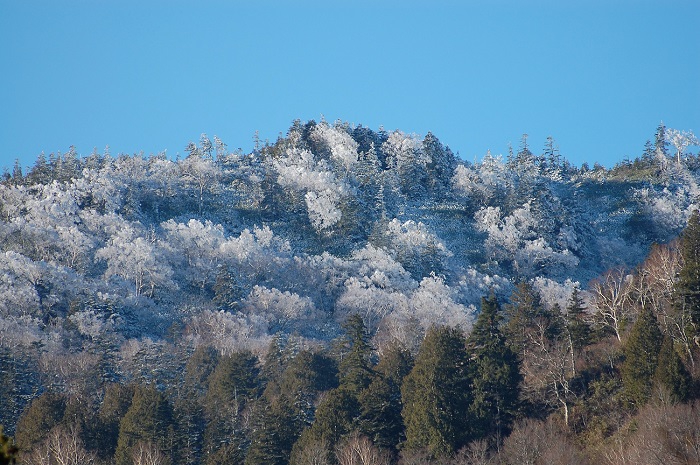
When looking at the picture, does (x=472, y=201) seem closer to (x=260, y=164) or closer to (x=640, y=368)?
(x=260, y=164)

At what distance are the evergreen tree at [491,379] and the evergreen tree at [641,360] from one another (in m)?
5.59

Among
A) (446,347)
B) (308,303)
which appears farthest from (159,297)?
(446,347)

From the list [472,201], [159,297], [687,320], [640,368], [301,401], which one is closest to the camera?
[640,368]

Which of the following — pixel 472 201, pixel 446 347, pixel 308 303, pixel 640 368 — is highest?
pixel 472 201

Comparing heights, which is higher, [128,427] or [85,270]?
[85,270]

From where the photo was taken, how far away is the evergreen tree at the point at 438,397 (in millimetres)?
37156

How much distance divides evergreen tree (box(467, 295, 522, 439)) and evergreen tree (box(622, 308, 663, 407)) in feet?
18.3

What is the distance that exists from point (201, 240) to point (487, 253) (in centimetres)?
2932

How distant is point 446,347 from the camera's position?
40594mm

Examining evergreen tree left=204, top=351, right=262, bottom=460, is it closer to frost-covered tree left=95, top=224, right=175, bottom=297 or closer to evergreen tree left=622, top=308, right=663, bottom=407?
evergreen tree left=622, top=308, right=663, bottom=407

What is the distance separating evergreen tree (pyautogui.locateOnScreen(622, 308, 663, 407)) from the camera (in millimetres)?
34781

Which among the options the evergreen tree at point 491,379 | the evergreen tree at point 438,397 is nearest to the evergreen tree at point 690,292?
the evergreen tree at point 491,379

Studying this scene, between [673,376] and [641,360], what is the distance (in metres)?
1.75

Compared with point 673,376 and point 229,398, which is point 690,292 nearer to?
point 673,376
